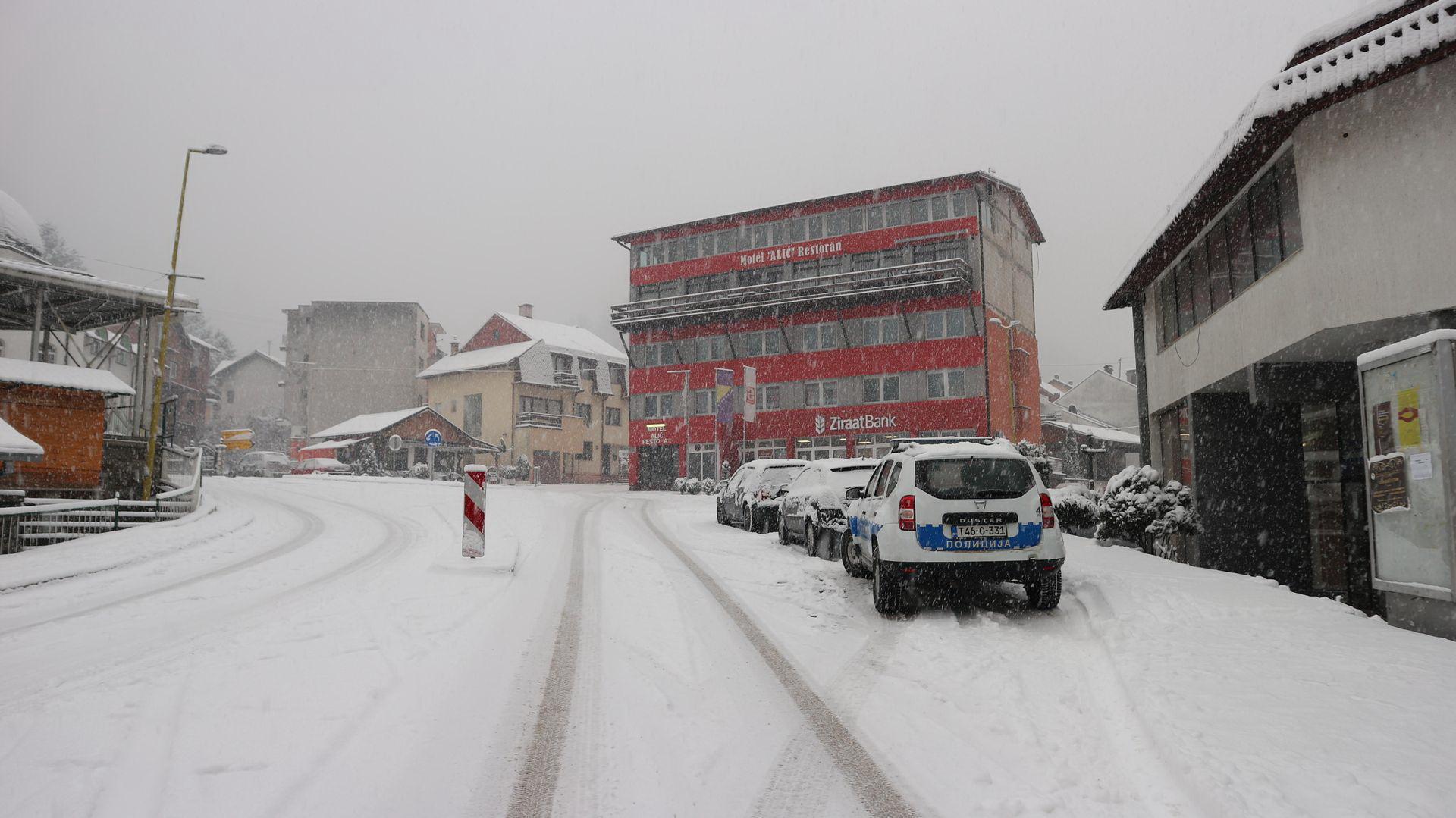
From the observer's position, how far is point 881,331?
4238 cm

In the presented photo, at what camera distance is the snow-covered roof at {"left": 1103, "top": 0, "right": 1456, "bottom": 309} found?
8.03 meters

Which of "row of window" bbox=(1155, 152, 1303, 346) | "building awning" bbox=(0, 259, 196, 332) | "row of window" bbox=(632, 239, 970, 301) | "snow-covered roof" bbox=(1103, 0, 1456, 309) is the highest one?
"row of window" bbox=(632, 239, 970, 301)

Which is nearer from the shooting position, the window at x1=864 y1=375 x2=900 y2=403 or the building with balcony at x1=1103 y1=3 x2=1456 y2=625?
the building with balcony at x1=1103 y1=3 x2=1456 y2=625

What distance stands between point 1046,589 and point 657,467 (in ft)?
134

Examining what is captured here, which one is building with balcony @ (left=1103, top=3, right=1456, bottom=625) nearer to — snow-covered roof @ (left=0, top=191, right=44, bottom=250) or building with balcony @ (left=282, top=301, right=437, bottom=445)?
snow-covered roof @ (left=0, top=191, right=44, bottom=250)

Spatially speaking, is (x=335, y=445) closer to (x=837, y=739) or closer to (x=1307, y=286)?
(x=1307, y=286)

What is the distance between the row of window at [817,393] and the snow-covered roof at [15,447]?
104 ft

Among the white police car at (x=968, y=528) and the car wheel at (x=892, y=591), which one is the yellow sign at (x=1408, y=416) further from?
the car wheel at (x=892, y=591)

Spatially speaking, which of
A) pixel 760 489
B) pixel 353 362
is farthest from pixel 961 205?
pixel 353 362

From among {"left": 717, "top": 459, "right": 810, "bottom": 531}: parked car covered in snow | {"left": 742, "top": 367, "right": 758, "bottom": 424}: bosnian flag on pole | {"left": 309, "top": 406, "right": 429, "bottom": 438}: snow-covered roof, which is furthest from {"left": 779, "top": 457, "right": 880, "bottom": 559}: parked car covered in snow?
{"left": 309, "top": 406, "right": 429, "bottom": 438}: snow-covered roof

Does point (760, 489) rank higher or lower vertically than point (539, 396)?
lower

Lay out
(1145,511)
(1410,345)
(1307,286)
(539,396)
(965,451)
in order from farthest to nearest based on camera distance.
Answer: (539,396)
(1145,511)
(1307,286)
(965,451)
(1410,345)

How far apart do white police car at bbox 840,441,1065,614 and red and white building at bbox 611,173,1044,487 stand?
103 feet

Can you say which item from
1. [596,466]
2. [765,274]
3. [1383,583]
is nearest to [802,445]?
[765,274]
